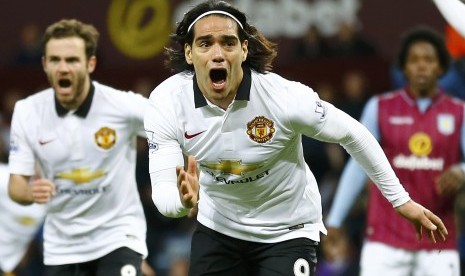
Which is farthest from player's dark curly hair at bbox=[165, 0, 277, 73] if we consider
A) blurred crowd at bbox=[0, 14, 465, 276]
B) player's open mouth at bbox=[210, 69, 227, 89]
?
blurred crowd at bbox=[0, 14, 465, 276]

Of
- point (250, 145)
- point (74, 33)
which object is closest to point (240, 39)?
point (250, 145)

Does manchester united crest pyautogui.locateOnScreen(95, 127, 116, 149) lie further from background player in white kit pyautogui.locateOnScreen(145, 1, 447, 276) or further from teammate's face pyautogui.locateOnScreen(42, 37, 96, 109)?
background player in white kit pyautogui.locateOnScreen(145, 1, 447, 276)

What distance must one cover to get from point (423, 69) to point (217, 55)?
2529 millimetres

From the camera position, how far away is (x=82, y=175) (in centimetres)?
641

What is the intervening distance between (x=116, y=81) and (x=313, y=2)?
2.47 metres

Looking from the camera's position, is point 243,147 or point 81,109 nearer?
point 243,147

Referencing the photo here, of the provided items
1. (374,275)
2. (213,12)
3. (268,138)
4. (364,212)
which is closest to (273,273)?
(268,138)

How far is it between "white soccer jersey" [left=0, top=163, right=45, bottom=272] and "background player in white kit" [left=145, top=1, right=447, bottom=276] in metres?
2.24

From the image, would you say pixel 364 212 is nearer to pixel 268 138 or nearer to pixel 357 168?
pixel 357 168

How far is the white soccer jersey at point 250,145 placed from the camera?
520 cm

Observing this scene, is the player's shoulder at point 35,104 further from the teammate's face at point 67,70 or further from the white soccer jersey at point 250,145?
the white soccer jersey at point 250,145

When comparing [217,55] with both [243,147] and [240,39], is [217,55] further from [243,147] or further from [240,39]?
[243,147]

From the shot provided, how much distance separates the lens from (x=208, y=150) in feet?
17.4

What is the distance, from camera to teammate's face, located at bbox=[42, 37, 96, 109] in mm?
6469
